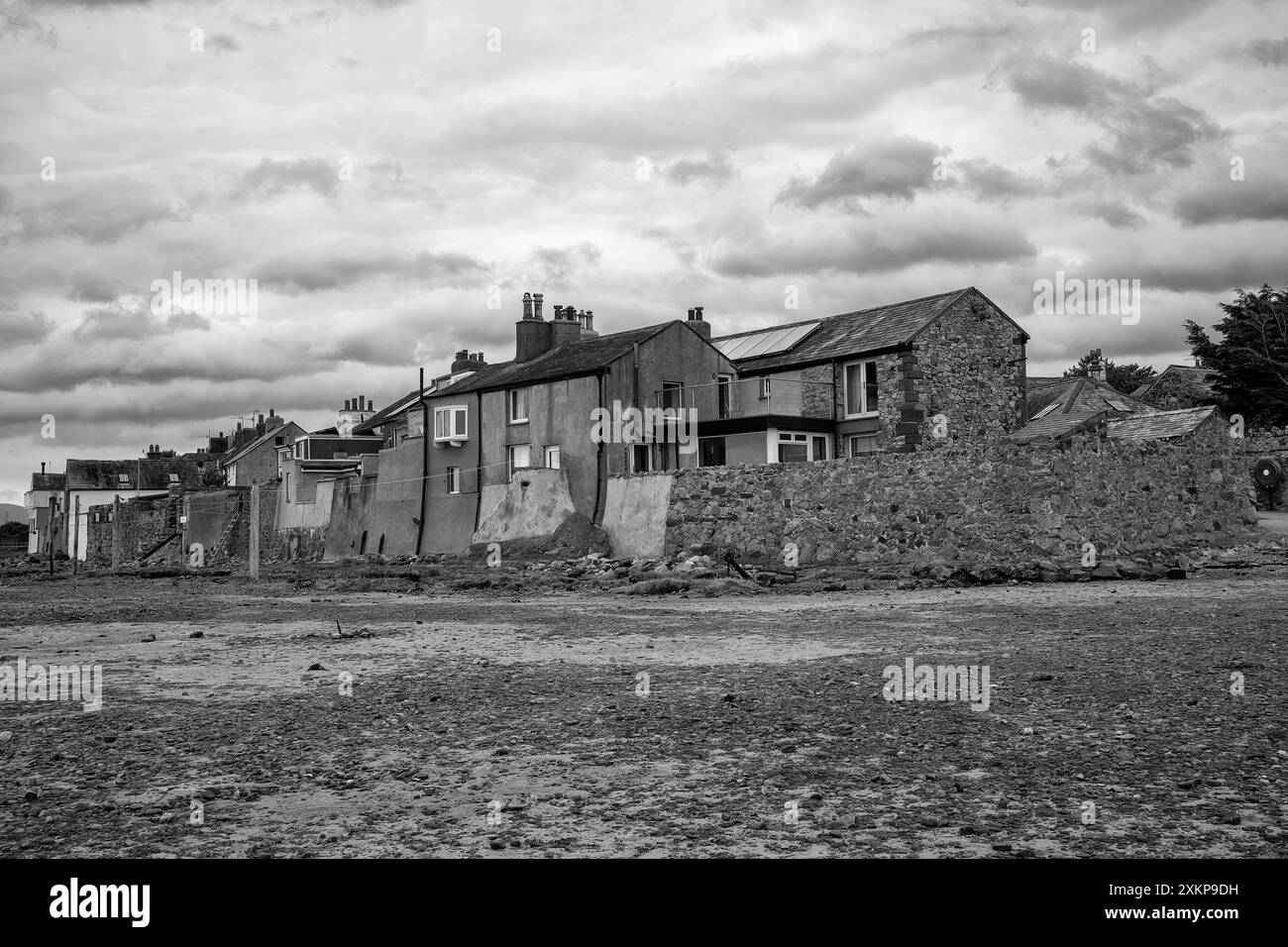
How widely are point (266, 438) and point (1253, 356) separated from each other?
70216mm

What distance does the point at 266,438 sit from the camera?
88.8 meters

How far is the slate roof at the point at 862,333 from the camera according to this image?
38875 mm

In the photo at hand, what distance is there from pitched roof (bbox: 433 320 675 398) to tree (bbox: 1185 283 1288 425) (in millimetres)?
23860

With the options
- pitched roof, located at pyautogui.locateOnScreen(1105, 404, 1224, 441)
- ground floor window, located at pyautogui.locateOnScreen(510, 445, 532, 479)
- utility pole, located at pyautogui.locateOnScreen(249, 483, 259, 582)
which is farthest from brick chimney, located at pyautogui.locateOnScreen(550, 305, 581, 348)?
pitched roof, located at pyautogui.locateOnScreen(1105, 404, 1224, 441)

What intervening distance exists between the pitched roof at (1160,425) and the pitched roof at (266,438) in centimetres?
7354

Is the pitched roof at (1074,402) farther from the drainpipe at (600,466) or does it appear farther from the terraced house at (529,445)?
the drainpipe at (600,466)

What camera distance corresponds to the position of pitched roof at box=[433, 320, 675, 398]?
41.0 metres

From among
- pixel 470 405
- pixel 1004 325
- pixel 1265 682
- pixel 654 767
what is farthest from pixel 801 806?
pixel 470 405

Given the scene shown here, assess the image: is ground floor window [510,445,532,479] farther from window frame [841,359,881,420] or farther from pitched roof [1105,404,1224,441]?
pitched roof [1105,404,1224,441]

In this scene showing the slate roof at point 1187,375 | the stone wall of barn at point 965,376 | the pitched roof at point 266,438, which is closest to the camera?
the stone wall of barn at point 965,376

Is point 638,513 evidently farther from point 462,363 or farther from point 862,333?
point 462,363

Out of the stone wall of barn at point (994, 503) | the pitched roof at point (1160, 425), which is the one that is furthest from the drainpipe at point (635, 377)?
the pitched roof at point (1160, 425)

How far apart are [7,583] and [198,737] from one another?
29.5 metres
